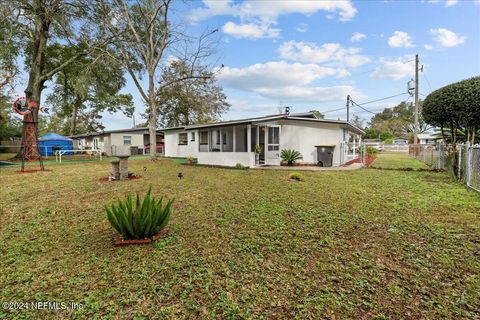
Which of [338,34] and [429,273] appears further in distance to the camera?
[338,34]

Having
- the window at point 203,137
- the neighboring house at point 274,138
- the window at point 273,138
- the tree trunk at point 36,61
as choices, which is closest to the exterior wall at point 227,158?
the neighboring house at point 274,138

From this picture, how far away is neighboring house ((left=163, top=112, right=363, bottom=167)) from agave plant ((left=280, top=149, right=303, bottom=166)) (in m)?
0.27

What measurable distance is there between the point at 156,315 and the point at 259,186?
5.57 metres

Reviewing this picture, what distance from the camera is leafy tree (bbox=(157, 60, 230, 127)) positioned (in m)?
24.4

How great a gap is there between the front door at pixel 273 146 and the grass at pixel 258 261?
311 inches

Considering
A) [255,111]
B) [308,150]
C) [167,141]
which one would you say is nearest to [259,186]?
[308,150]

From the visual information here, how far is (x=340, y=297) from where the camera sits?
2.35 meters

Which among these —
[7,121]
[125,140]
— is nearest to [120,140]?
[125,140]

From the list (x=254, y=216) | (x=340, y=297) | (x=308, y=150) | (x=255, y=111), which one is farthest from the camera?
(x=255, y=111)

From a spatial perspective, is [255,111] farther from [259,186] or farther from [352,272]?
[352,272]

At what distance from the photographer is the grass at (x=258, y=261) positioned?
7.37 ft

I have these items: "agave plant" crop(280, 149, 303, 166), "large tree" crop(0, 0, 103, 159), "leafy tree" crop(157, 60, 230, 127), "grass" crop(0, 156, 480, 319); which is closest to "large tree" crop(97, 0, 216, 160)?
"large tree" crop(0, 0, 103, 159)

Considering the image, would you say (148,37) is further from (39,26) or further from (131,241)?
(131,241)

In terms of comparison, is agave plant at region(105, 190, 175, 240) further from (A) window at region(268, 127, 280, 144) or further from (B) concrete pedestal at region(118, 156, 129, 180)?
(A) window at region(268, 127, 280, 144)
